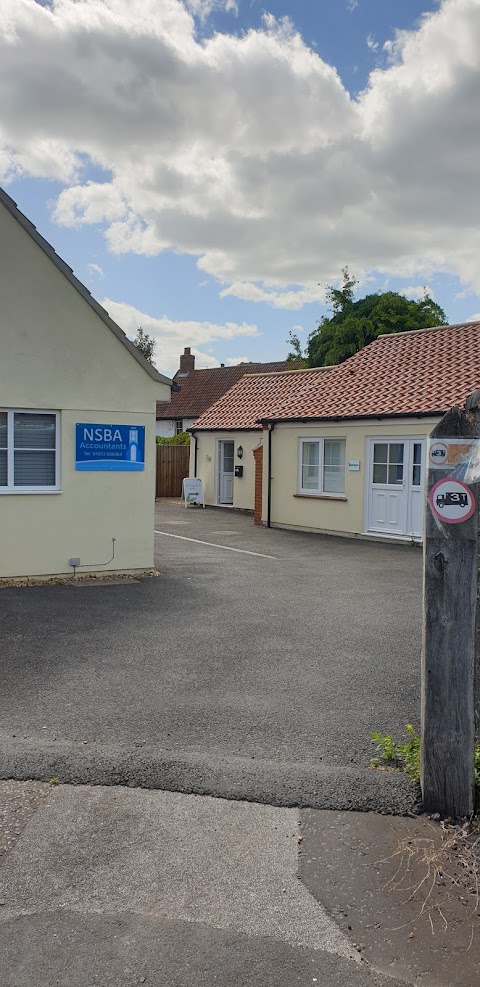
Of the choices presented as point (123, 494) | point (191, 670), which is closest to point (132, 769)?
point (191, 670)

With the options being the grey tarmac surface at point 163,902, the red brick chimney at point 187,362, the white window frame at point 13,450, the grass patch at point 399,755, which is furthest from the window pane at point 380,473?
the red brick chimney at point 187,362

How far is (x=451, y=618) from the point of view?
4129 mm

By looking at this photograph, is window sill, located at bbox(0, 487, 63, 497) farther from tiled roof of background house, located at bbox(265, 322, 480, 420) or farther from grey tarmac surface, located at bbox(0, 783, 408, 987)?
tiled roof of background house, located at bbox(265, 322, 480, 420)

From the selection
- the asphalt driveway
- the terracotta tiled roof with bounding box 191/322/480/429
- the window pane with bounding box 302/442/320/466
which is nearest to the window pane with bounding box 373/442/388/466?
the terracotta tiled roof with bounding box 191/322/480/429

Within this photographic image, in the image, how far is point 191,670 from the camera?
7039 millimetres

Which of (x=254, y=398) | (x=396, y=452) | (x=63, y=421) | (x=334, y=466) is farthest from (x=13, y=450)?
(x=254, y=398)

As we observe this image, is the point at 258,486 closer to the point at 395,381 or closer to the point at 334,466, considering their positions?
the point at 334,466

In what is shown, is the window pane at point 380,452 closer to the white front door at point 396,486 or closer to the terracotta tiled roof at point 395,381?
Result: the white front door at point 396,486

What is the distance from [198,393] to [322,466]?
28.2 m

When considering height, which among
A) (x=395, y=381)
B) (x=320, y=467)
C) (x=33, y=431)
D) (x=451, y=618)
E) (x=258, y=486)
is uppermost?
(x=395, y=381)

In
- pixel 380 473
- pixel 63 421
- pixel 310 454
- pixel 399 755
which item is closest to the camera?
pixel 399 755

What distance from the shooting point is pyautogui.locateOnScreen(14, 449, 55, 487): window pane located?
11406 millimetres

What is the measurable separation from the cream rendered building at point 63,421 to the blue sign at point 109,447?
16 mm

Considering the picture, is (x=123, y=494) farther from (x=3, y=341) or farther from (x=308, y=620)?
(x=308, y=620)
